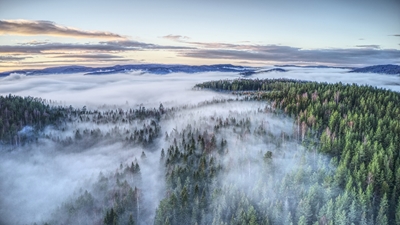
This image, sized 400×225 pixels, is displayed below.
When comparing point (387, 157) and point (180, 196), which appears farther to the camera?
point (180, 196)

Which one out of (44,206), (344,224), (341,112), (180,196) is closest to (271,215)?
(344,224)

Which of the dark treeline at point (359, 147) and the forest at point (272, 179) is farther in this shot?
the forest at point (272, 179)

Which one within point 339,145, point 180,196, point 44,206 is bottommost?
point 44,206

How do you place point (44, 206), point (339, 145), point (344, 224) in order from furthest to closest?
point (44, 206) < point (339, 145) < point (344, 224)

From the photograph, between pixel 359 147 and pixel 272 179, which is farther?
pixel 272 179

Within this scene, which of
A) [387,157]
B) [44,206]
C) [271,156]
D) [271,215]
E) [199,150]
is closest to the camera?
[271,215]

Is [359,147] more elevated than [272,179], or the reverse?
[359,147]

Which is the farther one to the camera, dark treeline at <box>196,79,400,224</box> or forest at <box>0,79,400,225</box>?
forest at <box>0,79,400,225</box>

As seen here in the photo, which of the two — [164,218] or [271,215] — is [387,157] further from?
[164,218]
